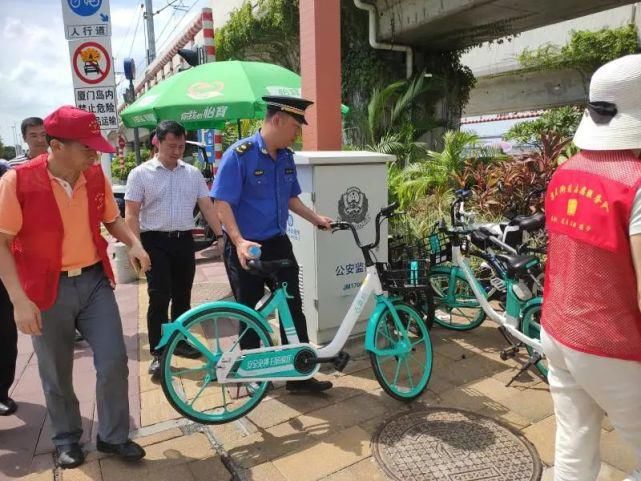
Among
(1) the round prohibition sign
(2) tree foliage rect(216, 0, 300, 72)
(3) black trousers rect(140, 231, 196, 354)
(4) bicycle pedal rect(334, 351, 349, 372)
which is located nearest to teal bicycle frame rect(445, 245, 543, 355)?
(4) bicycle pedal rect(334, 351, 349, 372)

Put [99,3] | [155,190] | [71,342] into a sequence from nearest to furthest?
[71,342] < [155,190] < [99,3]

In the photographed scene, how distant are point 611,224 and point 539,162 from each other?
186 inches

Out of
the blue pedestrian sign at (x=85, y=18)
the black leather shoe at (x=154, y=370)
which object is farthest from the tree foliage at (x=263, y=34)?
the black leather shoe at (x=154, y=370)

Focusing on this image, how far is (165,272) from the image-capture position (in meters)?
3.77

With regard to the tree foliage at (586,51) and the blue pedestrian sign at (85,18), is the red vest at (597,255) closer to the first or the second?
the blue pedestrian sign at (85,18)

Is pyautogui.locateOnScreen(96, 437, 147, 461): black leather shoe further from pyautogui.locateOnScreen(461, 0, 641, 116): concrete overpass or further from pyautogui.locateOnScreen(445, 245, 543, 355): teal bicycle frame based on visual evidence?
pyautogui.locateOnScreen(461, 0, 641, 116): concrete overpass

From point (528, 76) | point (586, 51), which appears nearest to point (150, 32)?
point (528, 76)

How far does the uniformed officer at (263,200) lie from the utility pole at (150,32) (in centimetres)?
2354

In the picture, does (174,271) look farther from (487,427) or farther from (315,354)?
(487,427)

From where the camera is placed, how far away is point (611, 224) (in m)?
1.57

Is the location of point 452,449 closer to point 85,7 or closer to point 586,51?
point 85,7

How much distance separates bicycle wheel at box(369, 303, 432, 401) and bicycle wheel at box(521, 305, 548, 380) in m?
0.71

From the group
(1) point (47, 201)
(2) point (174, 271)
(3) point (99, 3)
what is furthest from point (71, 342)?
(3) point (99, 3)

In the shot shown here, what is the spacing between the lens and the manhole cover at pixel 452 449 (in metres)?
2.55
